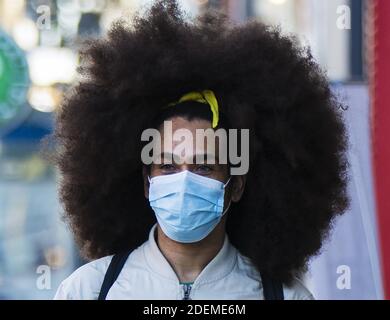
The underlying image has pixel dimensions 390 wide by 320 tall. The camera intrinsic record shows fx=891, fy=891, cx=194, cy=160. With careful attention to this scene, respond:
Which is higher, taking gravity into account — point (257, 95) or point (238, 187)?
point (257, 95)

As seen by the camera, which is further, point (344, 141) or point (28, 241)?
point (28, 241)

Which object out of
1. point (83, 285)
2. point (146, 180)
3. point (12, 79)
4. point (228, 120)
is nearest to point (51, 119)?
point (12, 79)

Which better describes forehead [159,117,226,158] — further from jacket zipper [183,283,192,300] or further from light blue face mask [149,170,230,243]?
jacket zipper [183,283,192,300]

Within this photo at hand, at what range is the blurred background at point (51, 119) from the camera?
4.44m

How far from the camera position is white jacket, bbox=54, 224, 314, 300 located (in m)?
2.67

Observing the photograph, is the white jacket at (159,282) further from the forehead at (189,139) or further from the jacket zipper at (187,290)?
the forehead at (189,139)

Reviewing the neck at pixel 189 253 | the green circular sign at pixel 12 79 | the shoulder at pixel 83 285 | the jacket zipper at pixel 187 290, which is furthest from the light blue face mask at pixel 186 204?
the green circular sign at pixel 12 79

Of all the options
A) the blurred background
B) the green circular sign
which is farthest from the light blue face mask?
the green circular sign

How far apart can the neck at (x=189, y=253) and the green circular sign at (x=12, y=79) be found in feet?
14.5

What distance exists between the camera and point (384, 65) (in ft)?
13.5

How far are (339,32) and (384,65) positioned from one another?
1.66 m

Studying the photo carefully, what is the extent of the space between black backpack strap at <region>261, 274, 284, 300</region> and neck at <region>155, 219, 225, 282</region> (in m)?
0.18

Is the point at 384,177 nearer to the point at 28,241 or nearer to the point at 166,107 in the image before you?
the point at 166,107
